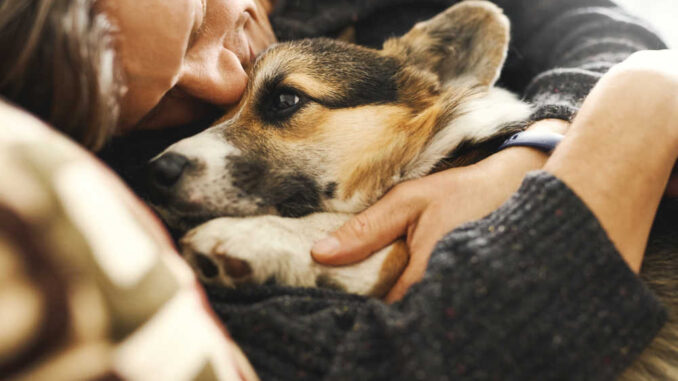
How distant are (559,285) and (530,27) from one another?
201 cm

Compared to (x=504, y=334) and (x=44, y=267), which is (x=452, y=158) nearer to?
Answer: (x=504, y=334)

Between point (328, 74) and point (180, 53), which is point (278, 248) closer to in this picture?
point (180, 53)

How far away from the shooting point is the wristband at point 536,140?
3.96 feet

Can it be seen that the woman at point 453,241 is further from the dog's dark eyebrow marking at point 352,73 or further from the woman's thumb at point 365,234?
the dog's dark eyebrow marking at point 352,73

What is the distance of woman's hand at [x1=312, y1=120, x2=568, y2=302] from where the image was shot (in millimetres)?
1067

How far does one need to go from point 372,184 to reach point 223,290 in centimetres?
60

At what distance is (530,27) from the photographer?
232 cm

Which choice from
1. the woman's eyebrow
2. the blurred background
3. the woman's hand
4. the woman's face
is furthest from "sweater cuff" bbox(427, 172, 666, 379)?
the blurred background

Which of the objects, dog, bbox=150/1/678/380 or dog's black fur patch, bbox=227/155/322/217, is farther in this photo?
dog's black fur patch, bbox=227/155/322/217

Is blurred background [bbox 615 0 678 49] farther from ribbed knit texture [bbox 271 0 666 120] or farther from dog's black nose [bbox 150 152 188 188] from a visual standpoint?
dog's black nose [bbox 150 152 188 188]

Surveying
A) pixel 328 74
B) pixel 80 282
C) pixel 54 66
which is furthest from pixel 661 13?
pixel 80 282

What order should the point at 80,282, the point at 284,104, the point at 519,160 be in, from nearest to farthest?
the point at 80,282 < the point at 519,160 < the point at 284,104

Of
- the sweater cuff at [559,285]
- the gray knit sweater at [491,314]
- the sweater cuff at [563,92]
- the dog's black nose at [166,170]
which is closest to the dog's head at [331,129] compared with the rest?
the dog's black nose at [166,170]

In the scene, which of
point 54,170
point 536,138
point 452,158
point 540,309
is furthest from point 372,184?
point 54,170
